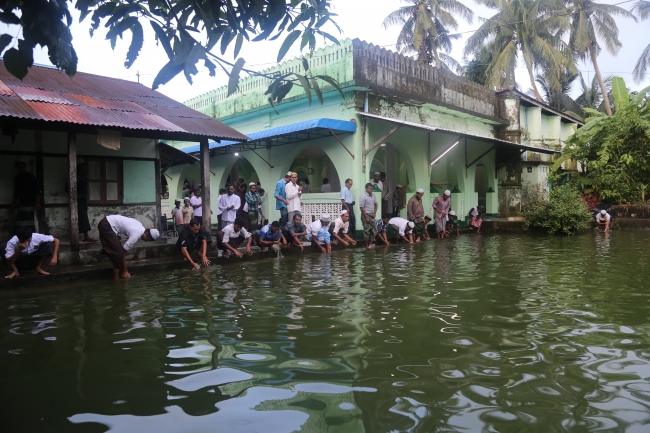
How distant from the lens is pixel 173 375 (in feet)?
11.7

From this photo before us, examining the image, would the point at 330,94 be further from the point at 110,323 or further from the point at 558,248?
the point at 110,323

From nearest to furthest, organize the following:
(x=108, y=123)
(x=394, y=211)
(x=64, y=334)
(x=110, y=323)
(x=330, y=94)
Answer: (x=64, y=334) < (x=110, y=323) < (x=108, y=123) < (x=330, y=94) < (x=394, y=211)

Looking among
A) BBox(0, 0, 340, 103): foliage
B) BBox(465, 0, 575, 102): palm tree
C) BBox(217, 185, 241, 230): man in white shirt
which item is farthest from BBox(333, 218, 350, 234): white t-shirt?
BBox(465, 0, 575, 102): palm tree

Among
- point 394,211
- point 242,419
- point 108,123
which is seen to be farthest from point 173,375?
point 394,211

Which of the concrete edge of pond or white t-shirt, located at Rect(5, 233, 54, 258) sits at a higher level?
white t-shirt, located at Rect(5, 233, 54, 258)

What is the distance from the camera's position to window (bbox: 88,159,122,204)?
36.8ft

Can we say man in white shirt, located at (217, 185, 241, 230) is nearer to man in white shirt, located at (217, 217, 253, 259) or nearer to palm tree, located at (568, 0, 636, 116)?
man in white shirt, located at (217, 217, 253, 259)

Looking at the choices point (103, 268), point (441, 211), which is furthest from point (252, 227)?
point (441, 211)

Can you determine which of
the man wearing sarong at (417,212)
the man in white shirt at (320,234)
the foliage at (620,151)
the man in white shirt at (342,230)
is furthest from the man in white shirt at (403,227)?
the foliage at (620,151)

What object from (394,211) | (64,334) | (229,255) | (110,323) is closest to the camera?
(64,334)

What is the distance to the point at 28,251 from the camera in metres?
7.72

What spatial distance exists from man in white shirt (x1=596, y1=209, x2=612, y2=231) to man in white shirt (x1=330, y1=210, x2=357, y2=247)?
975cm

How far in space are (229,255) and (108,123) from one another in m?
3.39

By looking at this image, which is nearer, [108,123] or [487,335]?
[487,335]
